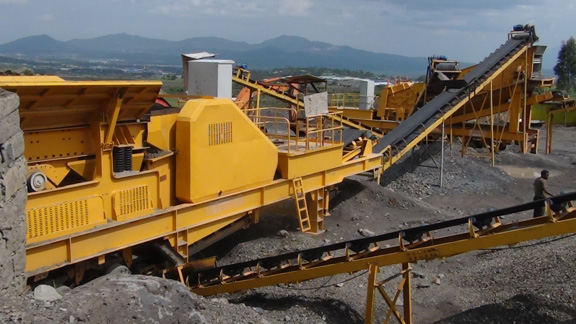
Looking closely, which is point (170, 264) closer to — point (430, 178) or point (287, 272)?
point (287, 272)

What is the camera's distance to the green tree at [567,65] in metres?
58.1

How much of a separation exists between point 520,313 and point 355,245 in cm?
222

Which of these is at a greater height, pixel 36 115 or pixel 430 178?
pixel 36 115

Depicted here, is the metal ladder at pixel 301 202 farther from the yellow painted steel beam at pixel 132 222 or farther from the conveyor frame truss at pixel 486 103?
the conveyor frame truss at pixel 486 103

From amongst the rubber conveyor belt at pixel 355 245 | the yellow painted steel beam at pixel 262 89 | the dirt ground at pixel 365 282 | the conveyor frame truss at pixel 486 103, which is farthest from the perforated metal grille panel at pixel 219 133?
the yellow painted steel beam at pixel 262 89

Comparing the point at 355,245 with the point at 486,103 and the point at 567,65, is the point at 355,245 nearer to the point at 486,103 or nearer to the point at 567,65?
the point at 486,103

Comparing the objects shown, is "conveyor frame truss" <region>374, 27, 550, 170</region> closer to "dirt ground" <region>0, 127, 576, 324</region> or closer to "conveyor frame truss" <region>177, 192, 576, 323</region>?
"dirt ground" <region>0, 127, 576, 324</region>

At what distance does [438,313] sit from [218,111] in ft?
13.9

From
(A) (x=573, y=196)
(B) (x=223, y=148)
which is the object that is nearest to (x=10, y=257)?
(B) (x=223, y=148)

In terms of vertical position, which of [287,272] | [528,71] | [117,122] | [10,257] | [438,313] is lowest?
[438,313]

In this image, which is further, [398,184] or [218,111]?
[398,184]

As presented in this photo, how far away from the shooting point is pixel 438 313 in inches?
292

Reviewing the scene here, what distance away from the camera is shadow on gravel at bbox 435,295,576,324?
6.65 m

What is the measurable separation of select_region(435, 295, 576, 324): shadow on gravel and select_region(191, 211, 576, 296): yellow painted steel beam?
135cm
